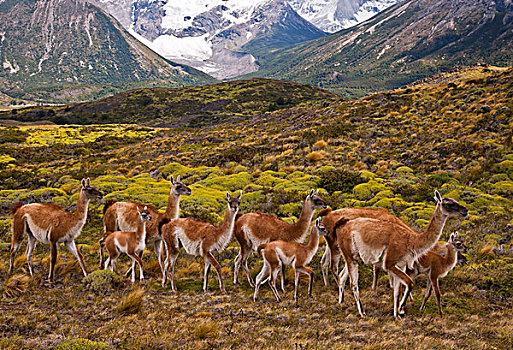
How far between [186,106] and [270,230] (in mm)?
154155

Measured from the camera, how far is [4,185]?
28484 millimetres

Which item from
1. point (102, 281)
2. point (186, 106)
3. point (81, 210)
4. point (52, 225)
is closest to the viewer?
point (102, 281)

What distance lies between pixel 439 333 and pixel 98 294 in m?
8.78

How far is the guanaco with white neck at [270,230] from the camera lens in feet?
32.3

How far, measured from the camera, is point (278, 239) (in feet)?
32.4

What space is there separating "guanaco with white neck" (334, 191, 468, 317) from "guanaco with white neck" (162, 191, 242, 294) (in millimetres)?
3515

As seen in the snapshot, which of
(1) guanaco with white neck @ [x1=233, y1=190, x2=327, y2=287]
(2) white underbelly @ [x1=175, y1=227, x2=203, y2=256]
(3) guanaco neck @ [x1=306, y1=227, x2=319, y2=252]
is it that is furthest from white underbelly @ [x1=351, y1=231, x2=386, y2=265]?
(2) white underbelly @ [x1=175, y1=227, x2=203, y2=256]

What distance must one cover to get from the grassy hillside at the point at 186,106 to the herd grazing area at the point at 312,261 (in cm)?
9182

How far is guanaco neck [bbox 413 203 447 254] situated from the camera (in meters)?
7.34

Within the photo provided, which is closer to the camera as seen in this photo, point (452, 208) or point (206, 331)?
point (206, 331)

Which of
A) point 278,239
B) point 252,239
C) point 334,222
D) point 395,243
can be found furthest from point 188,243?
point 395,243

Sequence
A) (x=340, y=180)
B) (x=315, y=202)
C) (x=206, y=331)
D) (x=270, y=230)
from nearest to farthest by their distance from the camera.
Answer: (x=206, y=331)
(x=315, y=202)
(x=270, y=230)
(x=340, y=180)

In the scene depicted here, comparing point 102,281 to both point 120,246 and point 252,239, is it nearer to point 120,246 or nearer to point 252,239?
point 120,246

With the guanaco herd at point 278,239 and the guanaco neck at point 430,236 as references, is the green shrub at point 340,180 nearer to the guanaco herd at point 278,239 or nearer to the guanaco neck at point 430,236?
the guanaco herd at point 278,239
